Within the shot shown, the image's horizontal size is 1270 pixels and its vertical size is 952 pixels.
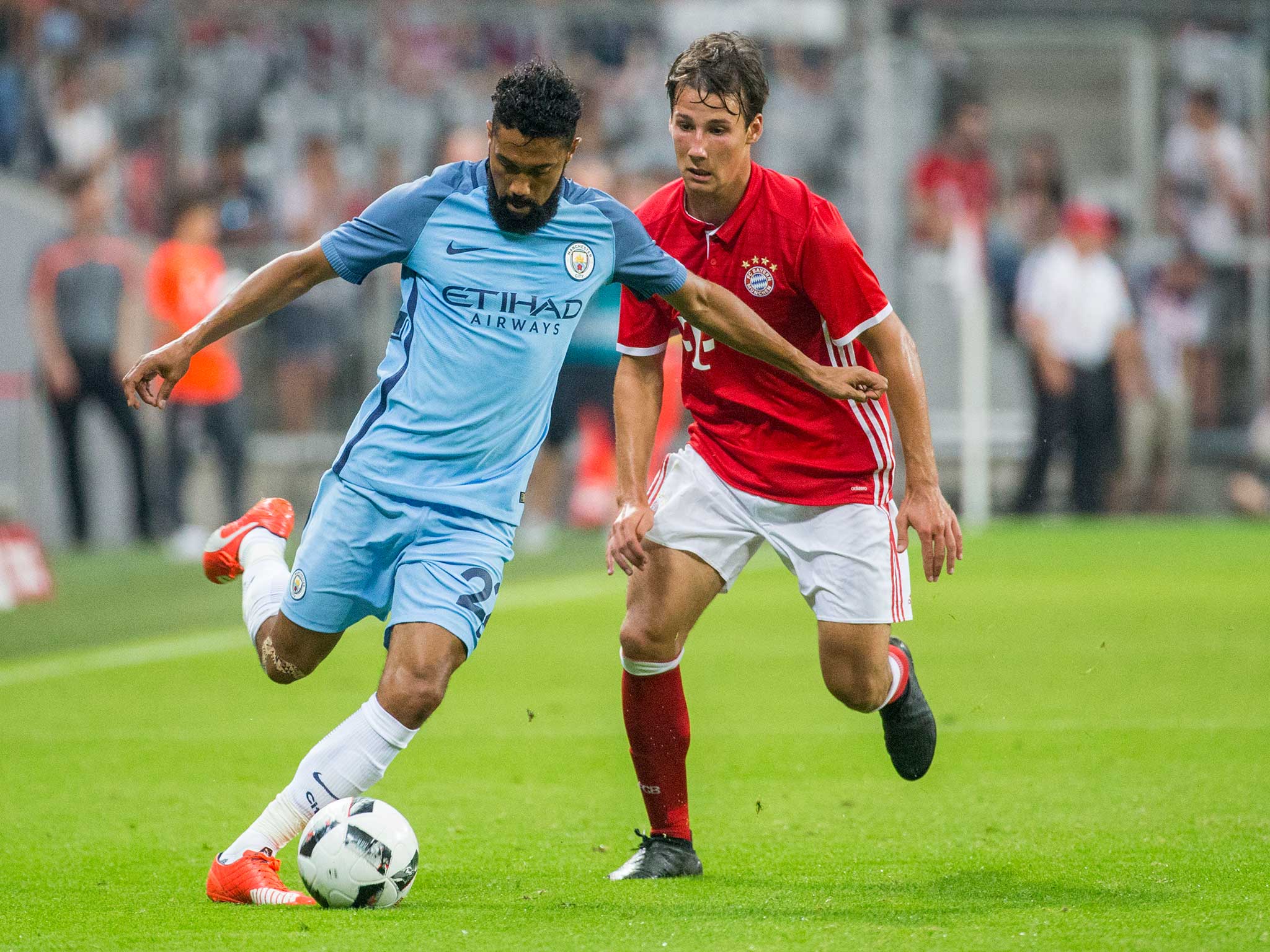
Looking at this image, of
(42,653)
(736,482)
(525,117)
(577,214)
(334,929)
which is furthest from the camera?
(42,653)

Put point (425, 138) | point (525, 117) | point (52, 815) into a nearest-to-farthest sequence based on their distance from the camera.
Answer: point (525, 117) < point (52, 815) < point (425, 138)

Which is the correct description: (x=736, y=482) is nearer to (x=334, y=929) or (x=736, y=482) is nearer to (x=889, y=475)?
(x=889, y=475)

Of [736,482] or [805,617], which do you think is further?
[805,617]

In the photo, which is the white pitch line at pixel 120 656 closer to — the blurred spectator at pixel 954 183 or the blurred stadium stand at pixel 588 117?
the blurred stadium stand at pixel 588 117

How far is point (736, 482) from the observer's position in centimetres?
543

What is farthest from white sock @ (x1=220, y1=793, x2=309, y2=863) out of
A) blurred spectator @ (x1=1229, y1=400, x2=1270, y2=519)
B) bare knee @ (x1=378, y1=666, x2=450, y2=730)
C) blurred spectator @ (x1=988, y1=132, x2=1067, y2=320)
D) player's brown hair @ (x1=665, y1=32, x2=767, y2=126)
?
blurred spectator @ (x1=1229, y1=400, x2=1270, y2=519)

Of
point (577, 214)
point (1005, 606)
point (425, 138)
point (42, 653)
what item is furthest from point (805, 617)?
point (425, 138)

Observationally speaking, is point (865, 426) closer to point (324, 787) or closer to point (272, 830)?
point (324, 787)

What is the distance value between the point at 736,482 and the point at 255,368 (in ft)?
40.1

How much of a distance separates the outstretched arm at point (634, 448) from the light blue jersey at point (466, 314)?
32cm

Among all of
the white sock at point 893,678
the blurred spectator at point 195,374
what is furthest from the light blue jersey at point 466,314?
the blurred spectator at point 195,374

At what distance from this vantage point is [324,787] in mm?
4723

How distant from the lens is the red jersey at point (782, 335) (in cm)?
515

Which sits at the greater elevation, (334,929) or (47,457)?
(334,929)
